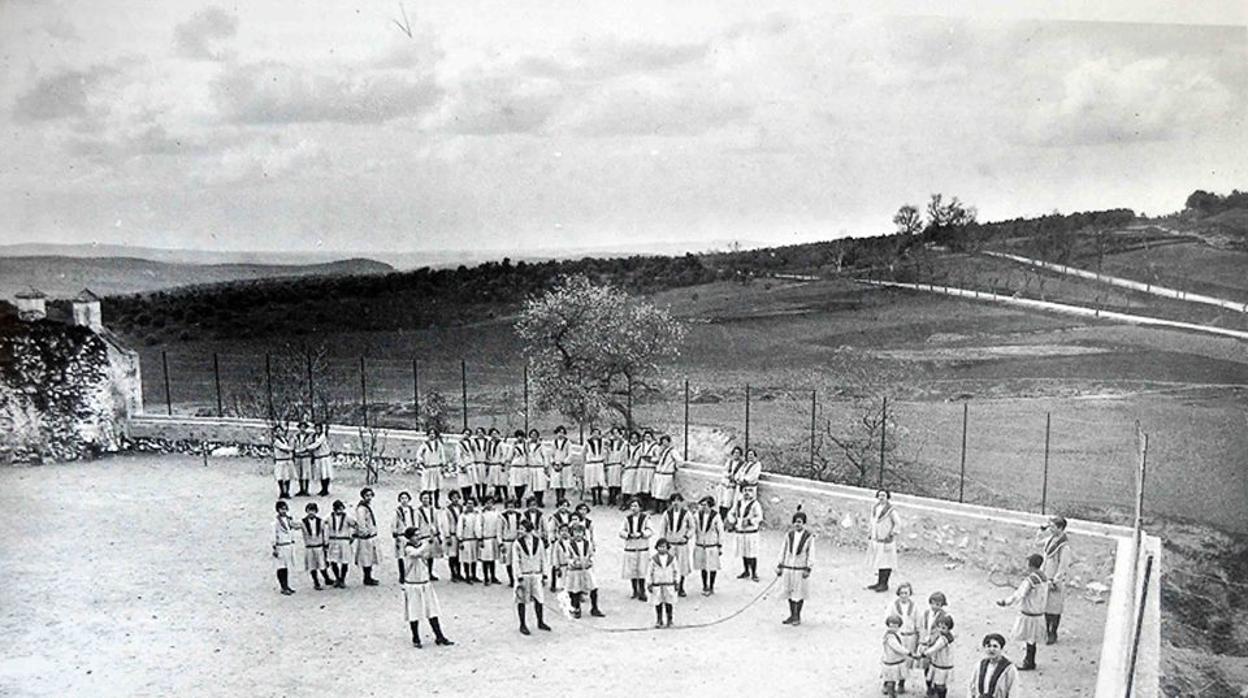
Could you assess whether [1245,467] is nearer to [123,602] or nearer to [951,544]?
[951,544]

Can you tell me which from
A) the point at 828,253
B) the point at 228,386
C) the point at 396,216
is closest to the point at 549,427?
the point at 396,216

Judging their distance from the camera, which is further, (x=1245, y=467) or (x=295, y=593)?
(x=1245, y=467)

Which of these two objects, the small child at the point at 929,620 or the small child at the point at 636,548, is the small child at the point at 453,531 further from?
the small child at the point at 929,620

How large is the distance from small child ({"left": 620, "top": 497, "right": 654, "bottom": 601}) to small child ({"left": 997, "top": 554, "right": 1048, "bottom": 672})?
A: 13.7ft

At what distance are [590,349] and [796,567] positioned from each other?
12940 mm

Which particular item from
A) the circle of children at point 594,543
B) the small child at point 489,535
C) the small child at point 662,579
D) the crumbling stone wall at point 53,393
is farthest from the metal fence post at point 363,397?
the small child at point 662,579

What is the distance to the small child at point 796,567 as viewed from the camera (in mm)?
10984

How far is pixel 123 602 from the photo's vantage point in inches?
463

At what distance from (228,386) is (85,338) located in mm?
9584

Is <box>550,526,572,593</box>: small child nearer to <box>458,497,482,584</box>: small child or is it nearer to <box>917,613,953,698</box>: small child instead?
<box>458,497,482,584</box>: small child

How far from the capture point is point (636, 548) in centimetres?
1195

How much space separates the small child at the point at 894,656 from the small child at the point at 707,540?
336 centimetres

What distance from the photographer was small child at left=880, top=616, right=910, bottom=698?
902cm

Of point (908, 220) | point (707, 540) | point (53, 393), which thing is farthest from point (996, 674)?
point (53, 393)
